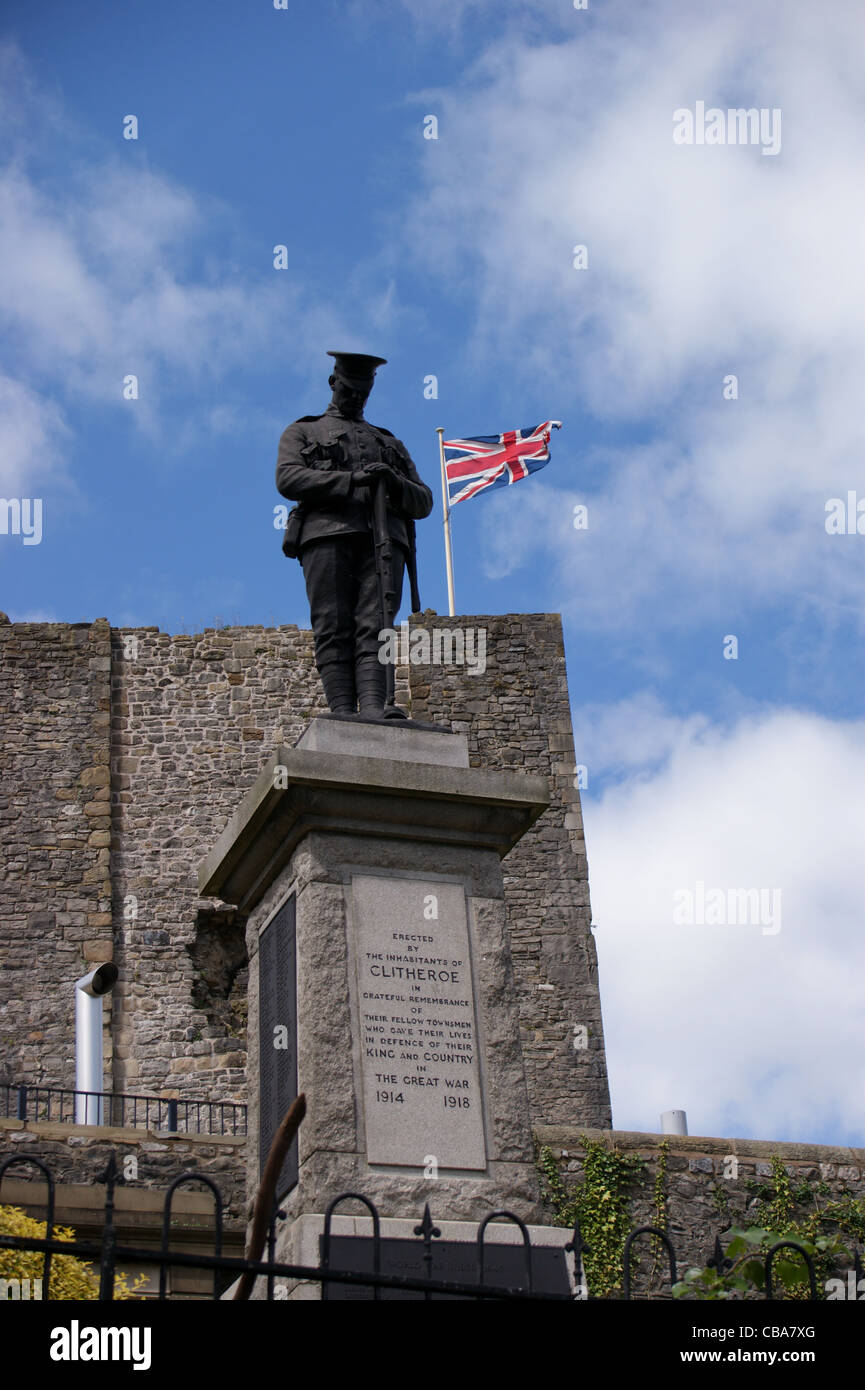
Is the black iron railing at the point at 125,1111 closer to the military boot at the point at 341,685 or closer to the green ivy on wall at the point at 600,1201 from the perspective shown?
the green ivy on wall at the point at 600,1201

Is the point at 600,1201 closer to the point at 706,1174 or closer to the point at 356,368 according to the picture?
the point at 706,1174

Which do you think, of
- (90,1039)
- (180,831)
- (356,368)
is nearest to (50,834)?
(180,831)

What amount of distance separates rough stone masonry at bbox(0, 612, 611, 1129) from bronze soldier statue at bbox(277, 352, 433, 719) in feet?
49.1

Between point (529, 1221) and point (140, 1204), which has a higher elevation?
point (140, 1204)

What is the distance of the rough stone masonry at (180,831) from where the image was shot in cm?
2244

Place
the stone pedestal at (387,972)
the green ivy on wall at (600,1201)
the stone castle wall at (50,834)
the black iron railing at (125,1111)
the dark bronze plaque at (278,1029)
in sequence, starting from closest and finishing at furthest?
the stone pedestal at (387,972), the dark bronze plaque at (278,1029), the green ivy on wall at (600,1201), the black iron railing at (125,1111), the stone castle wall at (50,834)

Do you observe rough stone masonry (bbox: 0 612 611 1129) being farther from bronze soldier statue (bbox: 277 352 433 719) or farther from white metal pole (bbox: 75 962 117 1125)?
bronze soldier statue (bbox: 277 352 433 719)

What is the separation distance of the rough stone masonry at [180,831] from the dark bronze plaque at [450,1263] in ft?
51.2

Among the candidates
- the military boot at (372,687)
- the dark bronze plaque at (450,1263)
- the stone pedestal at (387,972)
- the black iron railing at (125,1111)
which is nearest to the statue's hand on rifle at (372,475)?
the military boot at (372,687)
